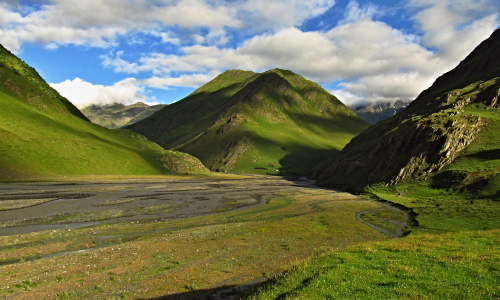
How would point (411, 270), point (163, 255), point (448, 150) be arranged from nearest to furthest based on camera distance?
point (411, 270) → point (163, 255) → point (448, 150)

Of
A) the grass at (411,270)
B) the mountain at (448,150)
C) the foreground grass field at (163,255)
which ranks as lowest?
the foreground grass field at (163,255)

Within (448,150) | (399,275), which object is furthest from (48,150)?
(448,150)

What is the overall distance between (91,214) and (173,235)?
2836cm

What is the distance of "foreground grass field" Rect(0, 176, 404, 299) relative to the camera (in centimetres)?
2502

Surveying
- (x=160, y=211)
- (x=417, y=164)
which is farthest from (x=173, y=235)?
(x=417, y=164)

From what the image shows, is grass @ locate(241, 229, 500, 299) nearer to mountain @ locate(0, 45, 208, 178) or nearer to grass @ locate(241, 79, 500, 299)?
grass @ locate(241, 79, 500, 299)

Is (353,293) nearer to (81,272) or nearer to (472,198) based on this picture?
→ (81,272)

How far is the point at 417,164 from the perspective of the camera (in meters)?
102

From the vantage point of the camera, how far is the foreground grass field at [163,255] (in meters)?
25.0

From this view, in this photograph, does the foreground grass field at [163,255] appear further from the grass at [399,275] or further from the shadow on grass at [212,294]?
the grass at [399,275]

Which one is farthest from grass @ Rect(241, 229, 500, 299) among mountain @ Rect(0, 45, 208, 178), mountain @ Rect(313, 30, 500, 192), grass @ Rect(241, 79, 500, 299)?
mountain @ Rect(0, 45, 208, 178)

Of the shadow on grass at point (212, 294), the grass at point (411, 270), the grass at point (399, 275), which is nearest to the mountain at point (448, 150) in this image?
the grass at point (411, 270)

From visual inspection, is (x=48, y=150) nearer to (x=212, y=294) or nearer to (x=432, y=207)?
(x=212, y=294)

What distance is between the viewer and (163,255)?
3369cm
